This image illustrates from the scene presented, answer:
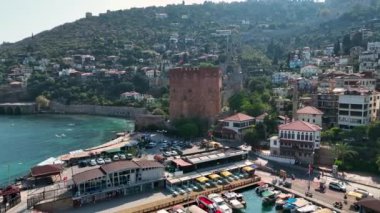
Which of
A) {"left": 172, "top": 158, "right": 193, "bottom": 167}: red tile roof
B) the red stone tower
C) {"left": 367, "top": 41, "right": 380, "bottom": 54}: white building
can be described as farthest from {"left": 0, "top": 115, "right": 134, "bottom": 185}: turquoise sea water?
{"left": 367, "top": 41, "right": 380, "bottom": 54}: white building

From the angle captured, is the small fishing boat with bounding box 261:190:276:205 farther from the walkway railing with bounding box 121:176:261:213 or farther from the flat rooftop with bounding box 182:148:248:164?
the flat rooftop with bounding box 182:148:248:164

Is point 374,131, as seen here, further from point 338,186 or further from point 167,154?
point 167,154

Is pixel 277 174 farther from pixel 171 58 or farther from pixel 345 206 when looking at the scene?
pixel 171 58

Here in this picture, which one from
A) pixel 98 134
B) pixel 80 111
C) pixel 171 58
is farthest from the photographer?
pixel 171 58

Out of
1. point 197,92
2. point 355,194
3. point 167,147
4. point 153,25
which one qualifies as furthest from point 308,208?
point 153,25

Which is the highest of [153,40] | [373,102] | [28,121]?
[153,40]

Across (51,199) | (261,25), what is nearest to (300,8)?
(261,25)

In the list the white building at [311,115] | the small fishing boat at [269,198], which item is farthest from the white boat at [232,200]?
the white building at [311,115]
